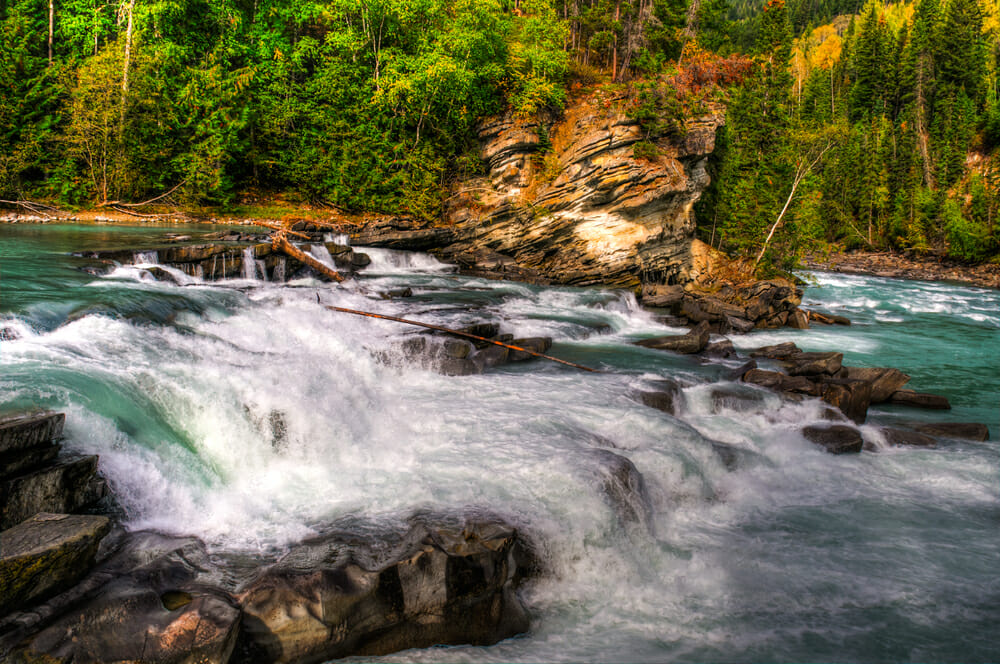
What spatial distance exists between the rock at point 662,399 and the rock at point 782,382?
7.27 ft

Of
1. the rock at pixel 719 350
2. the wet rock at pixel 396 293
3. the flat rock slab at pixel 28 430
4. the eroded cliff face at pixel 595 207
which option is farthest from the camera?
the eroded cliff face at pixel 595 207

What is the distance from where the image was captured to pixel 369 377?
975 cm

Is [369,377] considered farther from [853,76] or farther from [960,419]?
[853,76]

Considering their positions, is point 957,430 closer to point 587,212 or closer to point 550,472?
point 550,472

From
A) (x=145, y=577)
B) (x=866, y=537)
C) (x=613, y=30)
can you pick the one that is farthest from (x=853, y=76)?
(x=145, y=577)

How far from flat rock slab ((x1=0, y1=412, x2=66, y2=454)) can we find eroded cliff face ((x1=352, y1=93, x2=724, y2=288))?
658 inches

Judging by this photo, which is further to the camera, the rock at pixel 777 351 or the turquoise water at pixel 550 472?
the rock at pixel 777 351

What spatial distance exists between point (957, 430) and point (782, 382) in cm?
271

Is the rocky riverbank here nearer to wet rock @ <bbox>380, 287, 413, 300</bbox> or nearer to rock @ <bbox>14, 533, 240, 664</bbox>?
wet rock @ <bbox>380, 287, 413, 300</bbox>

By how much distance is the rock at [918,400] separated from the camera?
1098 centimetres

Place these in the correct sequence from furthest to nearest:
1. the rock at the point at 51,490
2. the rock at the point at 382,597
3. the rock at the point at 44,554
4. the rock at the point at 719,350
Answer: the rock at the point at 719,350 < the rock at the point at 51,490 < the rock at the point at 382,597 < the rock at the point at 44,554

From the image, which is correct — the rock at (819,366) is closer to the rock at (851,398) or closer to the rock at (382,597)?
the rock at (851,398)

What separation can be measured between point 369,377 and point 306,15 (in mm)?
29537

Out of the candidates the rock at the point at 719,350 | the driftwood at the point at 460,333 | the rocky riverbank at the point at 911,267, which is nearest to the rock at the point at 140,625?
the driftwood at the point at 460,333
